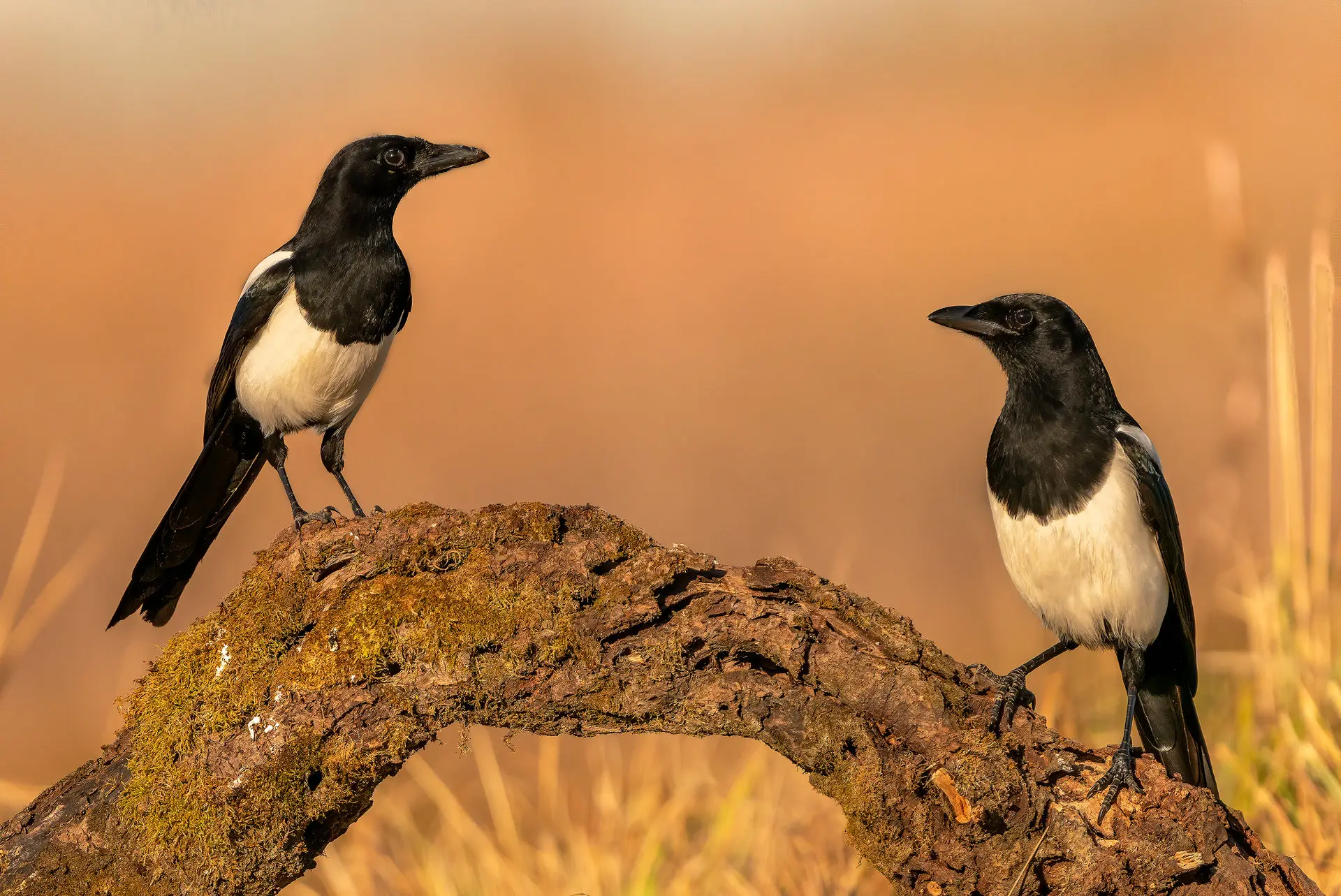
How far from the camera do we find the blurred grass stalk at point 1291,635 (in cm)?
362

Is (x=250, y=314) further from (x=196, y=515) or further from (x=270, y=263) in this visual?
(x=196, y=515)

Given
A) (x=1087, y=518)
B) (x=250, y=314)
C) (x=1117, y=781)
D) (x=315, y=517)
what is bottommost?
(x=1117, y=781)

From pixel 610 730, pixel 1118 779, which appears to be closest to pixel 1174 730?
pixel 1118 779

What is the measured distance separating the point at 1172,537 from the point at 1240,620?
2102 mm

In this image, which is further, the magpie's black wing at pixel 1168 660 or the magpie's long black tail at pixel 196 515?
the magpie's long black tail at pixel 196 515

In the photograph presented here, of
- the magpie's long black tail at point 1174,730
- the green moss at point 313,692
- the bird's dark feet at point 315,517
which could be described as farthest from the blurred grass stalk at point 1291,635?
the bird's dark feet at point 315,517

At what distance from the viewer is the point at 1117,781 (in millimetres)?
2516

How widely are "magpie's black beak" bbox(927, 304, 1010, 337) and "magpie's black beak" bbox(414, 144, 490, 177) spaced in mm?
1626

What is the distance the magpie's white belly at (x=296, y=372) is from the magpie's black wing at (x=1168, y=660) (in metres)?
2.30

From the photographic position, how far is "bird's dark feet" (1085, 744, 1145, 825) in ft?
8.17

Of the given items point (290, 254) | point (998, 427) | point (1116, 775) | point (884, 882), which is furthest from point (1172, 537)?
point (290, 254)

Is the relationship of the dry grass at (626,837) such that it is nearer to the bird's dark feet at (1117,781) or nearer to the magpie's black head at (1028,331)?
the bird's dark feet at (1117,781)

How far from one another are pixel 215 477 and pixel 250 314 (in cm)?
54

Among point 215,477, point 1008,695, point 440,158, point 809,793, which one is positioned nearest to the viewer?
point 1008,695
